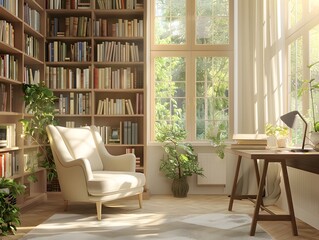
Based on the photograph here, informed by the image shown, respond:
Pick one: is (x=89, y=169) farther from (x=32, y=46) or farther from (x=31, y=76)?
(x=32, y=46)

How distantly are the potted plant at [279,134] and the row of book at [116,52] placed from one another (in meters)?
2.32

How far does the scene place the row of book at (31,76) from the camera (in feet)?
19.4

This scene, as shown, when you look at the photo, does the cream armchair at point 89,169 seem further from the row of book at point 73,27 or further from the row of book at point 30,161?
the row of book at point 73,27

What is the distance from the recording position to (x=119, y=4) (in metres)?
6.56

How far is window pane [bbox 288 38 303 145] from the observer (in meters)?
5.14

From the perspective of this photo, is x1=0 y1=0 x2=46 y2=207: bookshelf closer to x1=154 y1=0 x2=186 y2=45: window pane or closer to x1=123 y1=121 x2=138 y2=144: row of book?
x1=123 y1=121 x2=138 y2=144: row of book

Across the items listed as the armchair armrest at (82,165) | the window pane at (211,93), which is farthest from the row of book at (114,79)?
the armchair armrest at (82,165)

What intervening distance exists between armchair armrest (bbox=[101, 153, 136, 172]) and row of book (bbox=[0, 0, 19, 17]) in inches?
79.5

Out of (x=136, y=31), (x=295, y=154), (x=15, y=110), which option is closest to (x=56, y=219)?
(x=15, y=110)

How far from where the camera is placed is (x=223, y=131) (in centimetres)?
696

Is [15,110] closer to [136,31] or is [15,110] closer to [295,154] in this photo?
[136,31]

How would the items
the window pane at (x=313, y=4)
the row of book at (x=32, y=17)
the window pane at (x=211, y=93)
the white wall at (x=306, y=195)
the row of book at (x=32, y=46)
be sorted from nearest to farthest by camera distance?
the white wall at (x=306, y=195) → the window pane at (x=313, y=4) → the row of book at (x=32, y=17) → the row of book at (x=32, y=46) → the window pane at (x=211, y=93)

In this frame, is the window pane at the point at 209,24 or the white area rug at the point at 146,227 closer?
the white area rug at the point at 146,227

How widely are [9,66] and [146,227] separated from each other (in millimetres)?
2424
